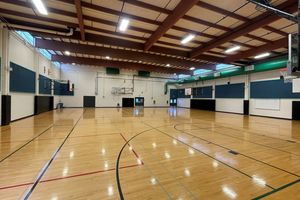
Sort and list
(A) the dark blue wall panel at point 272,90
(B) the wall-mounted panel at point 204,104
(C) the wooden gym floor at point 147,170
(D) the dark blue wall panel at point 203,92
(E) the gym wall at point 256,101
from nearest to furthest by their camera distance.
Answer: (C) the wooden gym floor at point 147,170 < (A) the dark blue wall panel at point 272,90 < (E) the gym wall at point 256,101 < (B) the wall-mounted panel at point 204,104 < (D) the dark blue wall panel at point 203,92

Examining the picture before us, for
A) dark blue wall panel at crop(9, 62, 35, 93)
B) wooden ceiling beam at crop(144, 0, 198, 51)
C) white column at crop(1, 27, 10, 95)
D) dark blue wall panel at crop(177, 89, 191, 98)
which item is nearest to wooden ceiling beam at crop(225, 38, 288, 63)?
wooden ceiling beam at crop(144, 0, 198, 51)

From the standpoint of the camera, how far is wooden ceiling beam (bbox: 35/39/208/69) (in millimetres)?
9594

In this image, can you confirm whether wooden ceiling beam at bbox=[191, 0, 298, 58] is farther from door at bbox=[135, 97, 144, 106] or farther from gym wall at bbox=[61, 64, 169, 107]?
door at bbox=[135, 97, 144, 106]

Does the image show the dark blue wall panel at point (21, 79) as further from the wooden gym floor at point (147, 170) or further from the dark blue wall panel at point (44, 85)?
the wooden gym floor at point (147, 170)

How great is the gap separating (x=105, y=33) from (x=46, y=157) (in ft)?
22.4

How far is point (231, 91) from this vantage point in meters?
14.6

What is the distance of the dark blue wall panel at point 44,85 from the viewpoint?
10859 mm

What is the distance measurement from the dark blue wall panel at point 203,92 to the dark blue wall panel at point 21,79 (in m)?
16.2

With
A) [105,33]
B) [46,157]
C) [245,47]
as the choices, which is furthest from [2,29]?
[245,47]

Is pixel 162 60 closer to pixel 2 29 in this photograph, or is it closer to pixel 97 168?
pixel 2 29

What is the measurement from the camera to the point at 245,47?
971 cm

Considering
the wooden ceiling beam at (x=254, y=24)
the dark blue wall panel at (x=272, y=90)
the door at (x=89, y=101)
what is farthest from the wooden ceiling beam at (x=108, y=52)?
the door at (x=89, y=101)

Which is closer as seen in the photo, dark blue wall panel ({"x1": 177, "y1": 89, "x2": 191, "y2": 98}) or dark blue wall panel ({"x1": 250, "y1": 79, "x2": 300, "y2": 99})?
dark blue wall panel ({"x1": 250, "y1": 79, "x2": 300, "y2": 99})

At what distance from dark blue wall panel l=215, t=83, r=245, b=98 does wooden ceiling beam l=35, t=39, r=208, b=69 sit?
4.44m
